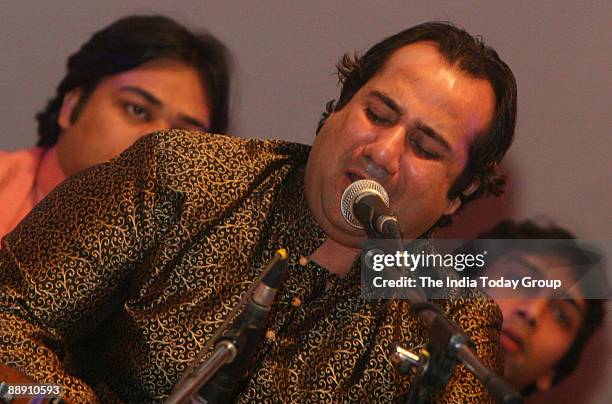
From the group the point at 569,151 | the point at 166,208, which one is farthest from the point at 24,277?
the point at 569,151

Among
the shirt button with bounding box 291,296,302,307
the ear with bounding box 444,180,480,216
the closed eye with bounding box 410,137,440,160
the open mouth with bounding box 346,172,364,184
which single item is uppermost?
the closed eye with bounding box 410,137,440,160

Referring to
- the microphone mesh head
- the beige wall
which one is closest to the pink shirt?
the beige wall

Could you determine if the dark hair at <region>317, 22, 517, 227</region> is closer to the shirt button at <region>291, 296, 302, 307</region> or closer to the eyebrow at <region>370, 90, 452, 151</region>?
the eyebrow at <region>370, 90, 452, 151</region>

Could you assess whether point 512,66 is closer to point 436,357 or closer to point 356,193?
point 356,193

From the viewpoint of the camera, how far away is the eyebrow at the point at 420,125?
6.57 ft

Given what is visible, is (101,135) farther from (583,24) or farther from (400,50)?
(583,24)

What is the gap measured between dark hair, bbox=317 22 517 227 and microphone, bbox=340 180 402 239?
24.2 inches

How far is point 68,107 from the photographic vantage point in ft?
9.12

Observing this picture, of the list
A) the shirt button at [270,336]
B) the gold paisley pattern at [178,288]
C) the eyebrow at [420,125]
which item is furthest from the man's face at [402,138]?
the shirt button at [270,336]

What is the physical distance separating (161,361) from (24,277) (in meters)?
0.35

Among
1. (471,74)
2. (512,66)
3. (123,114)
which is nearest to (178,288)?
(471,74)

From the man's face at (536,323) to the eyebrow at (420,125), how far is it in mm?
864

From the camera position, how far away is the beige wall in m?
2.85

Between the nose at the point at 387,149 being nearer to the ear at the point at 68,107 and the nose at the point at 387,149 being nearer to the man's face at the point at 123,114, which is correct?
the man's face at the point at 123,114
